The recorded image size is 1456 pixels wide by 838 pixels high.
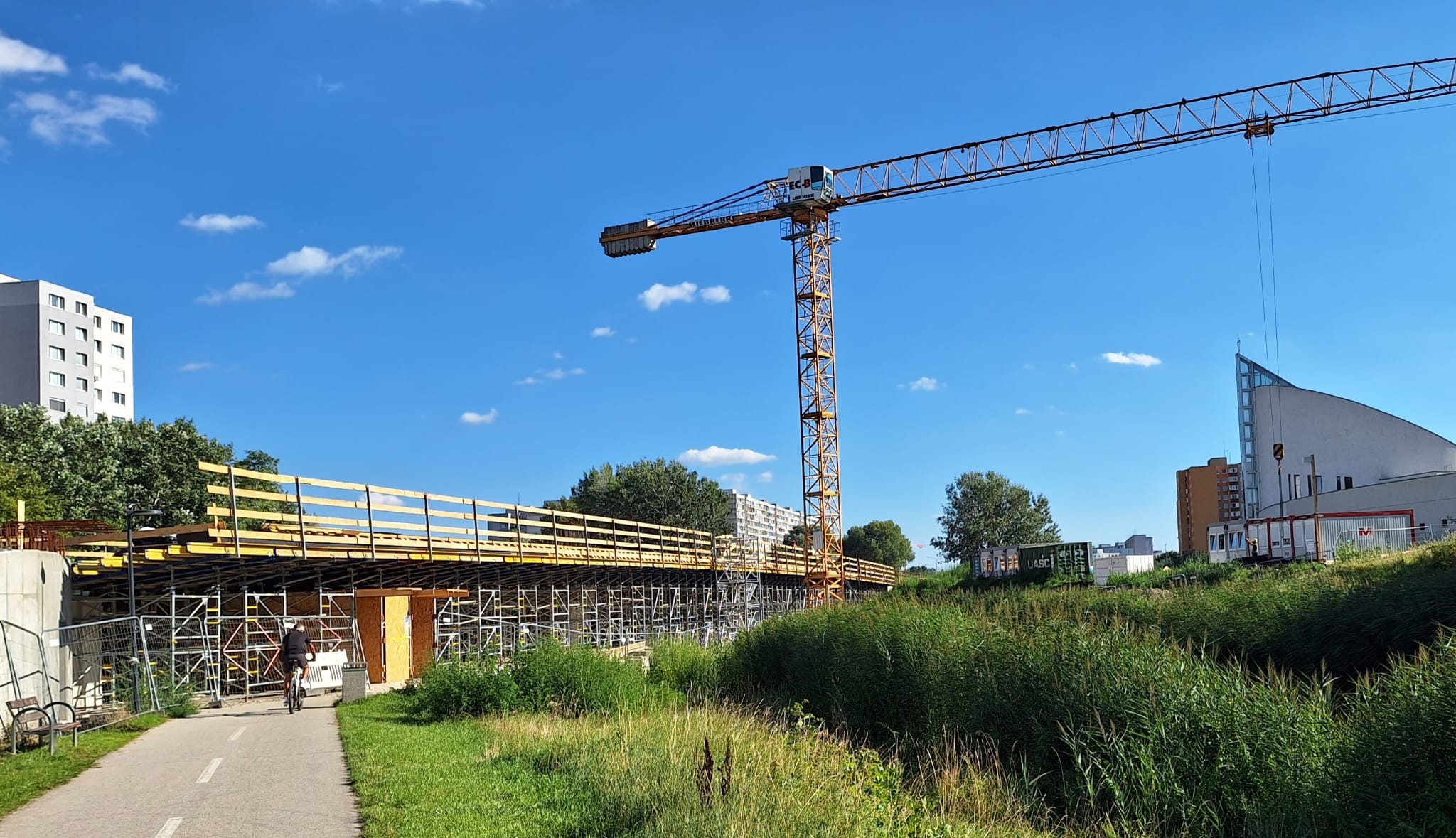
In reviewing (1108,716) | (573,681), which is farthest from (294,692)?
(1108,716)

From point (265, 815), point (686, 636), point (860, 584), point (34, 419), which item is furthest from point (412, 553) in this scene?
point (860, 584)

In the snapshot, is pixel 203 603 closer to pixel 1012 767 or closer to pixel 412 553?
pixel 412 553

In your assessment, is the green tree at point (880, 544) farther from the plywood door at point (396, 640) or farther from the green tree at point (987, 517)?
the plywood door at point (396, 640)

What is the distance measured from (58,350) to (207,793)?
92.5 meters

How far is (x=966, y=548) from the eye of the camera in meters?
132

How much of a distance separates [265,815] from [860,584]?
82.1 meters

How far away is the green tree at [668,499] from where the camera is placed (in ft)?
301

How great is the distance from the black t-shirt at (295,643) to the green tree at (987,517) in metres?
112

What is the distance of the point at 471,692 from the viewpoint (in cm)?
2092

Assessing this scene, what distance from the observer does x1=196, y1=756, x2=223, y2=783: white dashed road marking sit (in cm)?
1400

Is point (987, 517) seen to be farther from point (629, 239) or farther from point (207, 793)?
point (207, 793)

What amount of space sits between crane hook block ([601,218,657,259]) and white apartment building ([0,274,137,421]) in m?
46.5

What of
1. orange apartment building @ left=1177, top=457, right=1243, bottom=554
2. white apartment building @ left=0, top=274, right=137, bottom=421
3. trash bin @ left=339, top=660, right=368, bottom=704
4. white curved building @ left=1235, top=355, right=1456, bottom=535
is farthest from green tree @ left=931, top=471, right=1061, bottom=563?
trash bin @ left=339, top=660, right=368, bottom=704

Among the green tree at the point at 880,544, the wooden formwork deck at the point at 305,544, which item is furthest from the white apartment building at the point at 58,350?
the green tree at the point at 880,544
